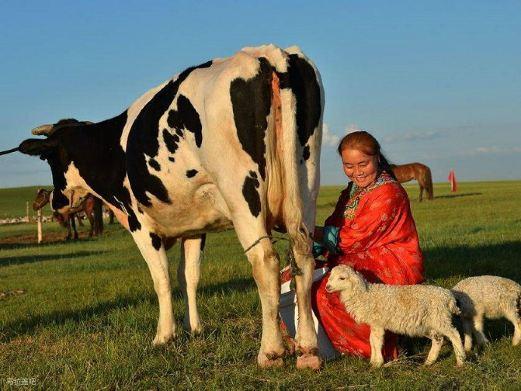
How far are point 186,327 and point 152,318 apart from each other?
74cm

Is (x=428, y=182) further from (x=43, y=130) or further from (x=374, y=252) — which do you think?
(x=374, y=252)

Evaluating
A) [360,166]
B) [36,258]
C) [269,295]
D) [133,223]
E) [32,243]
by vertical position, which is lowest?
[32,243]

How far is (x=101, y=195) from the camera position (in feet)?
26.3

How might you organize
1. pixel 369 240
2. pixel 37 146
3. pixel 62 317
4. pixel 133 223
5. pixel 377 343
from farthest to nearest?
pixel 62 317, pixel 37 146, pixel 133 223, pixel 369 240, pixel 377 343

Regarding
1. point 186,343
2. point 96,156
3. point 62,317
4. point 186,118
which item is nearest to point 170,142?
point 186,118

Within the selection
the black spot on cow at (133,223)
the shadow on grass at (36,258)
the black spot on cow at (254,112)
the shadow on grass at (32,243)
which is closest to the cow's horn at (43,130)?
the black spot on cow at (133,223)

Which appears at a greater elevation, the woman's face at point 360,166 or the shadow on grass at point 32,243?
the woman's face at point 360,166

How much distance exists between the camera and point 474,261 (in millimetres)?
11312

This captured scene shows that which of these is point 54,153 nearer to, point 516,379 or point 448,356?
point 448,356

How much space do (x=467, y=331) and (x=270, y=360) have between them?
5.83 ft

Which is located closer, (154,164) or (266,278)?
(266,278)

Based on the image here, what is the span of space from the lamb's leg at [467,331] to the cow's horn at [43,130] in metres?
5.46

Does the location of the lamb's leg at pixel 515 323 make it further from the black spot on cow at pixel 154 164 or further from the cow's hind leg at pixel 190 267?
the black spot on cow at pixel 154 164

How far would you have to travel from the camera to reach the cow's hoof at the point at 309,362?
5461 millimetres
